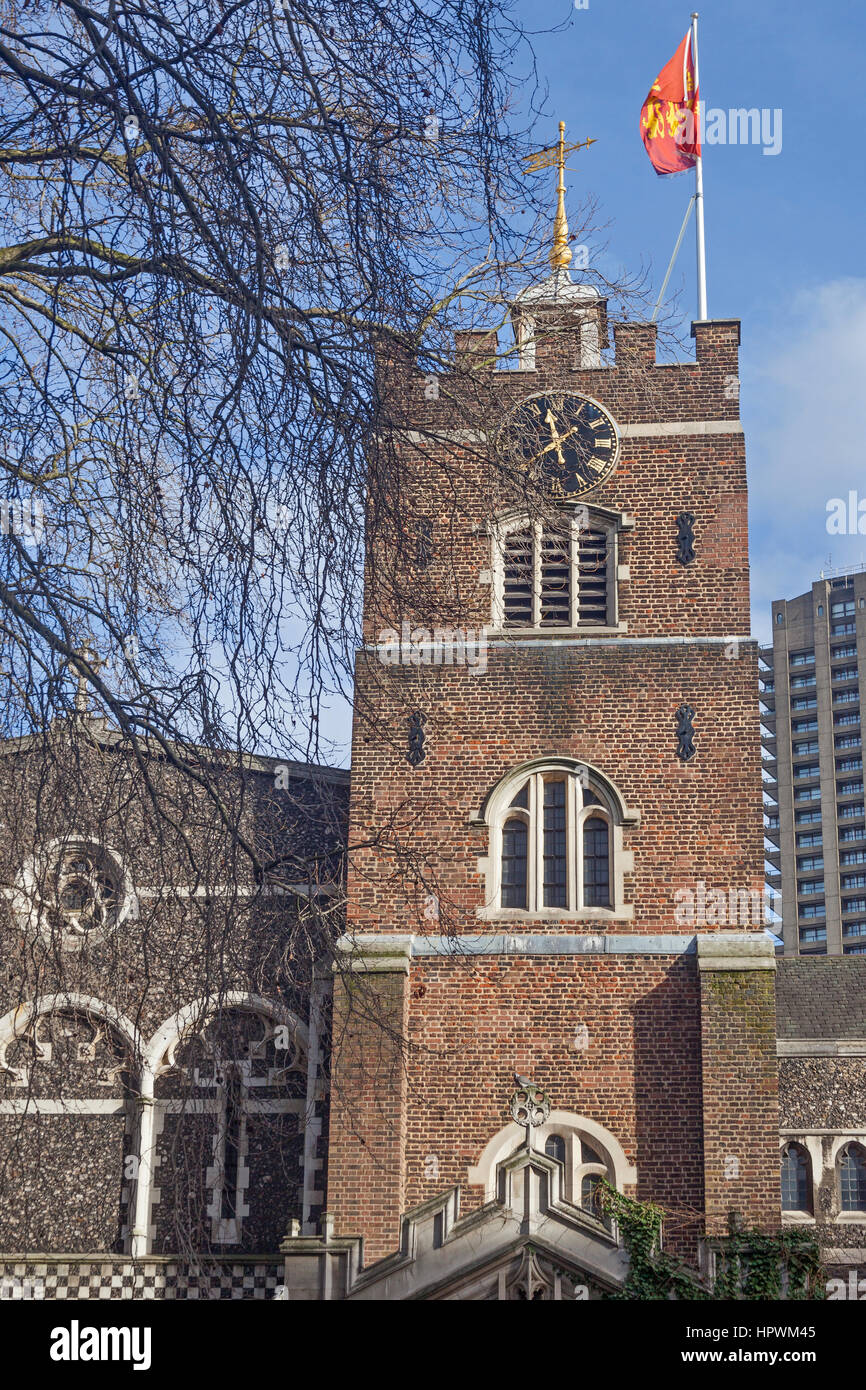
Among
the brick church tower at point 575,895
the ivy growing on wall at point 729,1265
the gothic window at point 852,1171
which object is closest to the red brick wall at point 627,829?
the brick church tower at point 575,895

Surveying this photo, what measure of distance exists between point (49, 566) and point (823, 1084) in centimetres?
1985

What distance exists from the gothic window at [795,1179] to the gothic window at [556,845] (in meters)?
7.92

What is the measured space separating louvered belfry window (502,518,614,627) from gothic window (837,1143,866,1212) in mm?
9316

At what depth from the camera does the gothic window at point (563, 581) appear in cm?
1998

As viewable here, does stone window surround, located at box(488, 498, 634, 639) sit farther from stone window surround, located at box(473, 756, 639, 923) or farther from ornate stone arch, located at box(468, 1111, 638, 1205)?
ornate stone arch, located at box(468, 1111, 638, 1205)

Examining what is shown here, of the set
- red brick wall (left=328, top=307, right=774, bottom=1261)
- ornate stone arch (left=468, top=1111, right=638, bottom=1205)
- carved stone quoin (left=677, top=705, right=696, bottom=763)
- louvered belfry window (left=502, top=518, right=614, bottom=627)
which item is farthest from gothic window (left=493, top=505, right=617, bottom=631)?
ornate stone arch (left=468, top=1111, right=638, bottom=1205)

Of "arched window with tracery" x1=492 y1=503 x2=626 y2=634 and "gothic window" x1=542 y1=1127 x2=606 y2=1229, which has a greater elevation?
"arched window with tracery" x1=492 y1=503 x2=626 y2=634

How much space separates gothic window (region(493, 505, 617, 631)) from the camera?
19984 mm

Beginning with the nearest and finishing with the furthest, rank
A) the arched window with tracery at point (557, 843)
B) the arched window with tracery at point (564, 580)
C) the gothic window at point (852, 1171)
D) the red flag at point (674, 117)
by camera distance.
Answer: the arched window with tracery at point (557, 843)
the arched window with tracery at point (564, 580)
the red flag at point (674, 117)
the gothic window at point (852, 1171)

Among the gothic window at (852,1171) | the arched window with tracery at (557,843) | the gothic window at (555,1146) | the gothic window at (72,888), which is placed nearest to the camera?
the gothic window at (72,888)

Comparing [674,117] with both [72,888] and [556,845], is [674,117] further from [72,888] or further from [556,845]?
[72,888]

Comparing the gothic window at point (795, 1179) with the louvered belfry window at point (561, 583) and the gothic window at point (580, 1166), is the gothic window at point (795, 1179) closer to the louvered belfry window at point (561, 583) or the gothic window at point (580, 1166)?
the gothic window at point (580, 1166)

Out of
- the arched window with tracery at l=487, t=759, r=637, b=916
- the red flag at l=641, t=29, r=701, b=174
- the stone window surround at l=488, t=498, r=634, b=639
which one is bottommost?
the arched window with tracery at l=487, t=759, r=637, b=916
